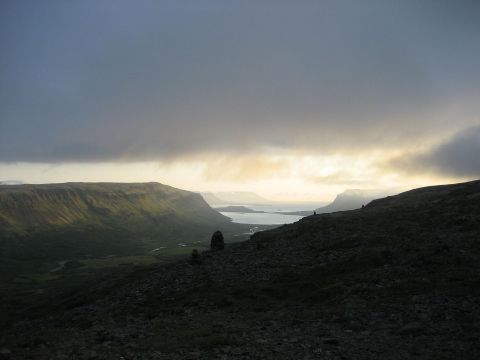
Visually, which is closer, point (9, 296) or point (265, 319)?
point (265, 319)

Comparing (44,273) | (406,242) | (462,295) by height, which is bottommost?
(44,273)

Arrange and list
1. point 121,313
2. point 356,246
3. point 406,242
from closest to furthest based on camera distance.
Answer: point 121,313 → point 406,242 → point 356,246

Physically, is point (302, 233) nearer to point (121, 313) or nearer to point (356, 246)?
point (356, 246)

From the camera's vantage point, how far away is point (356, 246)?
47656 mm

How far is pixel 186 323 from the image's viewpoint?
96.5ft

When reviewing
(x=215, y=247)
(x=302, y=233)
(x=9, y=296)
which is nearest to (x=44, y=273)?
(x=9, y=296)

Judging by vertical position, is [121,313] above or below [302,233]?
below

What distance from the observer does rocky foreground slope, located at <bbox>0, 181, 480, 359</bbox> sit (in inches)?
851

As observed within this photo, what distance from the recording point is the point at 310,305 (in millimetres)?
31125

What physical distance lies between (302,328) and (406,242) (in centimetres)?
2549

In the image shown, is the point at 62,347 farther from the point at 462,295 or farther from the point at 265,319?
the point at 462,295

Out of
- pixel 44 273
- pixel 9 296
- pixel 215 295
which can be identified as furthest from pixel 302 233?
pixel 44 273

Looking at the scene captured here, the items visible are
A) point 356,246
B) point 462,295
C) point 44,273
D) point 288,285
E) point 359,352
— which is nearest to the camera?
point 359,352

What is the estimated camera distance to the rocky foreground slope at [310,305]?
70.9 ft
